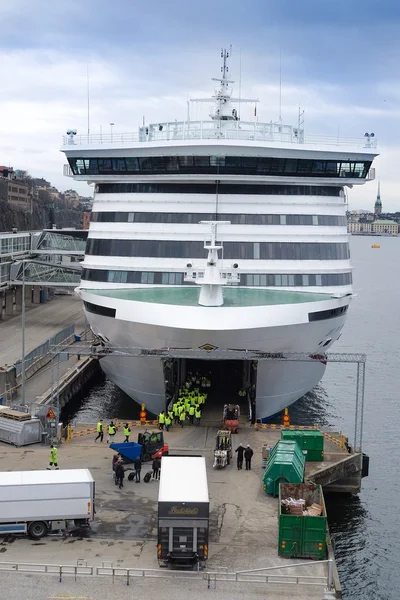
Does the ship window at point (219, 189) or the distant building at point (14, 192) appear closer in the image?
the ship window at point (219, 189)

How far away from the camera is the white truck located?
59.4 feet

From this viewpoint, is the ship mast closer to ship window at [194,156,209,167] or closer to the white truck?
ship window at [194,156,209,167]

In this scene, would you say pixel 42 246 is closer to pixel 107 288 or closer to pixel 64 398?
pixel 64 398

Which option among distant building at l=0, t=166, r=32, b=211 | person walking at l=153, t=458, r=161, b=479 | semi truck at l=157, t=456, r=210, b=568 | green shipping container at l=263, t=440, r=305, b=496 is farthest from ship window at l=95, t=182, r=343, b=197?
distant building at l=0, t=166, r=32, b=211

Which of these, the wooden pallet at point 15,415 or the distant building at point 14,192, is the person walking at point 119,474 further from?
the distant building at point 14,192

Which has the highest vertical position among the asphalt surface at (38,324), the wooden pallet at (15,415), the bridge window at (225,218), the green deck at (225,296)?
the bridge window at (225,218)

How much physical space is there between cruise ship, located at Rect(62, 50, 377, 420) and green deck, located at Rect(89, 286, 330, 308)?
0.21ft

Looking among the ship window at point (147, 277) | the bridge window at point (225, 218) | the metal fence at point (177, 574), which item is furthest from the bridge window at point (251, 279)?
the metal fence at point (177, 574)

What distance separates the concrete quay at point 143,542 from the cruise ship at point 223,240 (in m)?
5.80

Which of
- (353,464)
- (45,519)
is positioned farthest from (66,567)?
(353,464)

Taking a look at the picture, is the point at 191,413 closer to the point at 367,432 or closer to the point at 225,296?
the point at 225,296

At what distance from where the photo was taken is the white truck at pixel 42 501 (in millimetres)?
18109

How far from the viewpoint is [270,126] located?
119 ft

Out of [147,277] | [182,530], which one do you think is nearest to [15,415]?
[147,277]
